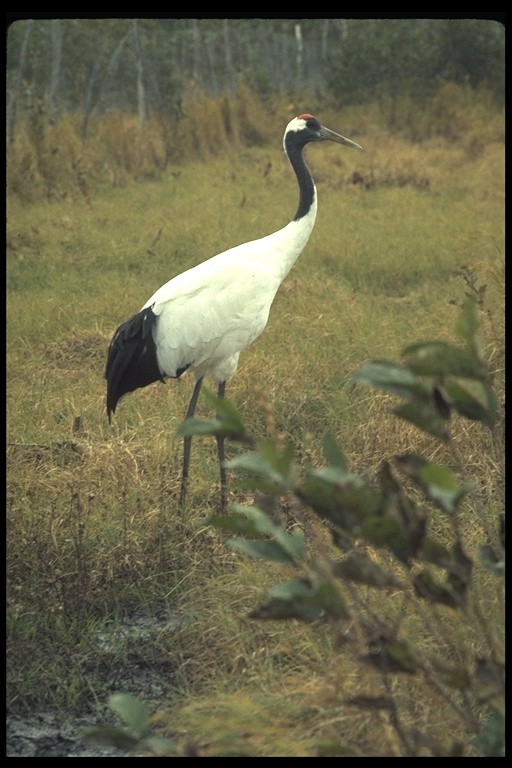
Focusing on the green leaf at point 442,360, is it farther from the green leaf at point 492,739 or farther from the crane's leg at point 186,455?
the crane's leg at point 186,455

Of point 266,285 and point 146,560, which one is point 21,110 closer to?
point 266,285

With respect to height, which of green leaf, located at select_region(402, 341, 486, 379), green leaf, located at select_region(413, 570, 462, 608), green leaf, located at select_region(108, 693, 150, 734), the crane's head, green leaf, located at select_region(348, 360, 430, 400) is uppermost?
green leaf, located at select_region(402, 341, 486, 379)

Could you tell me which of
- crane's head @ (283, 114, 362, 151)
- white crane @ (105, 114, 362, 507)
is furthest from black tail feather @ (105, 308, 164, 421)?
crane's head @ (283, 114, 362, 151)

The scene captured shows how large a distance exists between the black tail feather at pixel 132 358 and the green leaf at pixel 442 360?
271cm

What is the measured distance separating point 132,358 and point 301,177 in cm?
108

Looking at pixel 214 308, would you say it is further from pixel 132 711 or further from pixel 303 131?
pixel 132 711

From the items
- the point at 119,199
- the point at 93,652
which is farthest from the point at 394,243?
the point at 93,652

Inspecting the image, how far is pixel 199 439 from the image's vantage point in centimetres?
484

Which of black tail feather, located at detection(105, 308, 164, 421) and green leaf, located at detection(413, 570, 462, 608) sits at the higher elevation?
green leaf, located at detection(413, 570, 462, 608)

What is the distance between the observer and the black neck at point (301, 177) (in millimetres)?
4547

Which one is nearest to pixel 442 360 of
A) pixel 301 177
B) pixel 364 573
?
pixel 364 573

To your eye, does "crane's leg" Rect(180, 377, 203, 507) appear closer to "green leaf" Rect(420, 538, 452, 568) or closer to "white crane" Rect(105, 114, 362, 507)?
"white crane" Rect(105, 114, 362, 507)

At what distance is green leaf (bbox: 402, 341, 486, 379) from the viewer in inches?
66.2

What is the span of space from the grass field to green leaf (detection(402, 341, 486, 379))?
0.43 m
